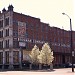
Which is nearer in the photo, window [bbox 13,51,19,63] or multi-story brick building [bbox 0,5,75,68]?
window [bbox 13,51,19,63]

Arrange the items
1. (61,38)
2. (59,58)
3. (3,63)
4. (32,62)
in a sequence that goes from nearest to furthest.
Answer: (32,62) → (3,63) → (59,58) → (61,38)

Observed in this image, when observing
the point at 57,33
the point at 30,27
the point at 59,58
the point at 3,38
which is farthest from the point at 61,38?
the point at 3,38

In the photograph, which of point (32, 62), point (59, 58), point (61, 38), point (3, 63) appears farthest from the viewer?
point (61, 38)

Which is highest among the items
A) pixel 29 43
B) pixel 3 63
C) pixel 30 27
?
pixel 30 27

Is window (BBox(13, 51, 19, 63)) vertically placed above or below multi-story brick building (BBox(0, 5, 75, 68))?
below

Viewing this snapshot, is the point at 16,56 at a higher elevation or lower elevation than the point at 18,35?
lower

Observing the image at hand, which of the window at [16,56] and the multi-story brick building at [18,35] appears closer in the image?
the window at [16,56]

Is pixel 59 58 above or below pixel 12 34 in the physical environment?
below

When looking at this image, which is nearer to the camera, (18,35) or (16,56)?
(16,56)

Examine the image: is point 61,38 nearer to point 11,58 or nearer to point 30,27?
point 30,27

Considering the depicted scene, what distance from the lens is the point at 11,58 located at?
74.9 m

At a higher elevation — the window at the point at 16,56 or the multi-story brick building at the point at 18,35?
the multi-story brick building at the point at 18,35

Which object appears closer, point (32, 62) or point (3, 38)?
point (32, 62)

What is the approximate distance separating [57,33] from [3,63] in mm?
27164
